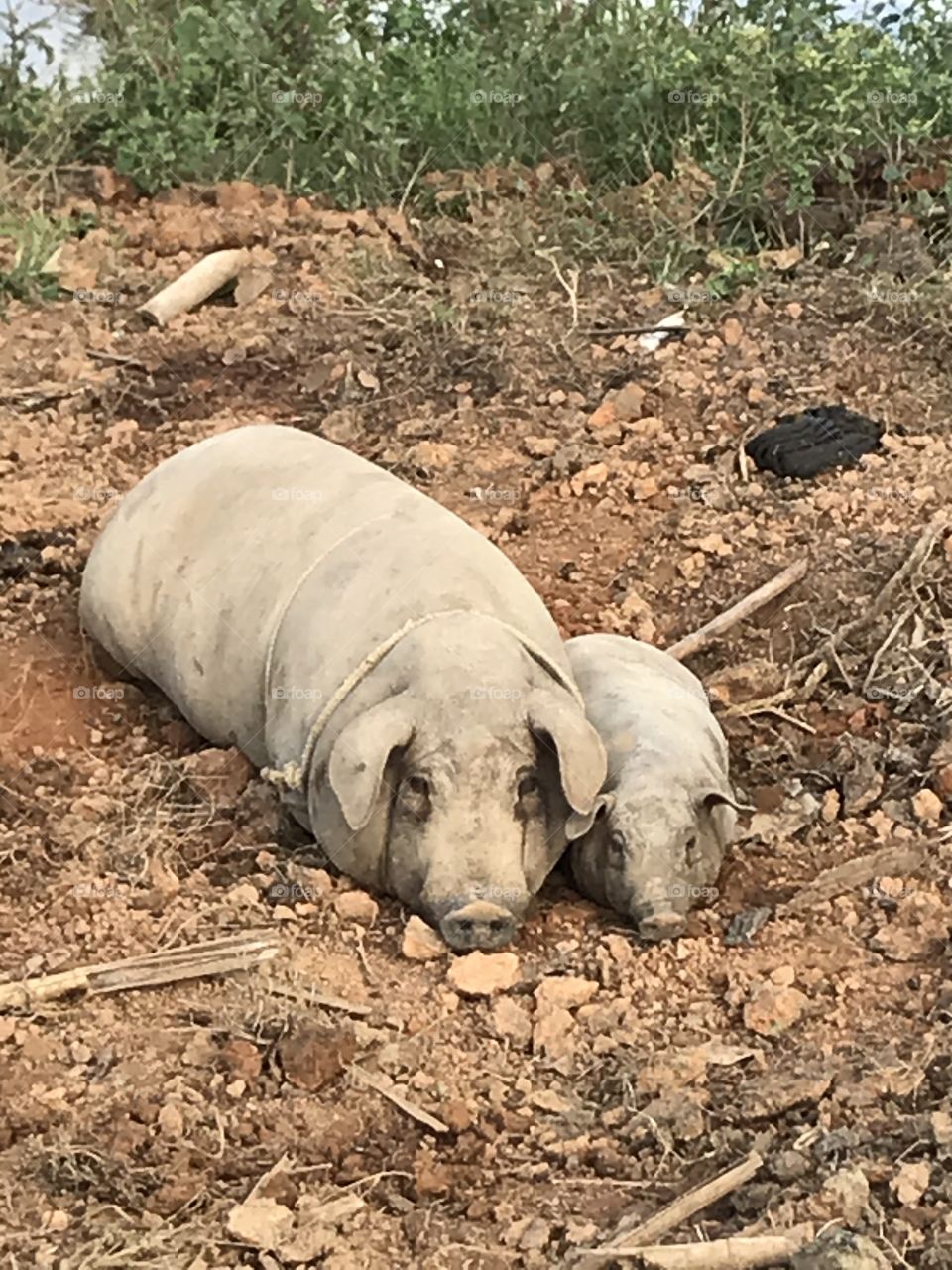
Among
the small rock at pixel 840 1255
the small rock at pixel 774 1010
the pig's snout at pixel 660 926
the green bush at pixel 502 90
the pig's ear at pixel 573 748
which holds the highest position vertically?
the green bush at pixel 502 90

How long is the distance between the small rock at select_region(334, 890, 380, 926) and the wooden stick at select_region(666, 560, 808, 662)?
5.22ft

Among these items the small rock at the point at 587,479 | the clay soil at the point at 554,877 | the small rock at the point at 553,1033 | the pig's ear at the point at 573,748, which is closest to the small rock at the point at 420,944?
the clay soil at the point at 554,877

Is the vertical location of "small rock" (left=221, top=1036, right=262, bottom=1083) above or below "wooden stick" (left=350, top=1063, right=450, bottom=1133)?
above

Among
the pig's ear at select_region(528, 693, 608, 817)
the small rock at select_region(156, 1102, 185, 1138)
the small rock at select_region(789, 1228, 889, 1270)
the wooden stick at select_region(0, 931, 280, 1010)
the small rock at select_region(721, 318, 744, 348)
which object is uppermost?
the pig's ear at select_region(528, 693, 608, 817)

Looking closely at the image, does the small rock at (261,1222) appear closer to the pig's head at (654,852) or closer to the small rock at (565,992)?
the small rock at (565,992)

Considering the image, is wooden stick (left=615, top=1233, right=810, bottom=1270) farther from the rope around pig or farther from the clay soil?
the rope around pig

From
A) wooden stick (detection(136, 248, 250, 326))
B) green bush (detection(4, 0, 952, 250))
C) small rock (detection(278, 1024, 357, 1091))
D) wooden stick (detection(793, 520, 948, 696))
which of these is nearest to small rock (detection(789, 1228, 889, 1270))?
small rock (detection(278, 1024, 357, 1091))

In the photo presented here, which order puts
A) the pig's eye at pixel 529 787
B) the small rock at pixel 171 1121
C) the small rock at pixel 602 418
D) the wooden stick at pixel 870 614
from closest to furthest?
Answer: 1. the small rock at pixel 171 1121
2. the pig's eye at pixel 529 787
3. the wooden stick at pixel 870 614
4. the small rock at pixel 602 418

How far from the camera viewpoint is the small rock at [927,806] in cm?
475

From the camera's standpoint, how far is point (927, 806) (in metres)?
4.77

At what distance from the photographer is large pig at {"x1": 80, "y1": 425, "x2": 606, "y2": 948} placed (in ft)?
14.6

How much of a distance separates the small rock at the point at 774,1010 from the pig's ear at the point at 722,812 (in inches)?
26.7

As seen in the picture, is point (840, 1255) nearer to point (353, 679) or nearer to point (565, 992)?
point (565, 992)

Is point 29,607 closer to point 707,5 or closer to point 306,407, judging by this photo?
point 306,407
